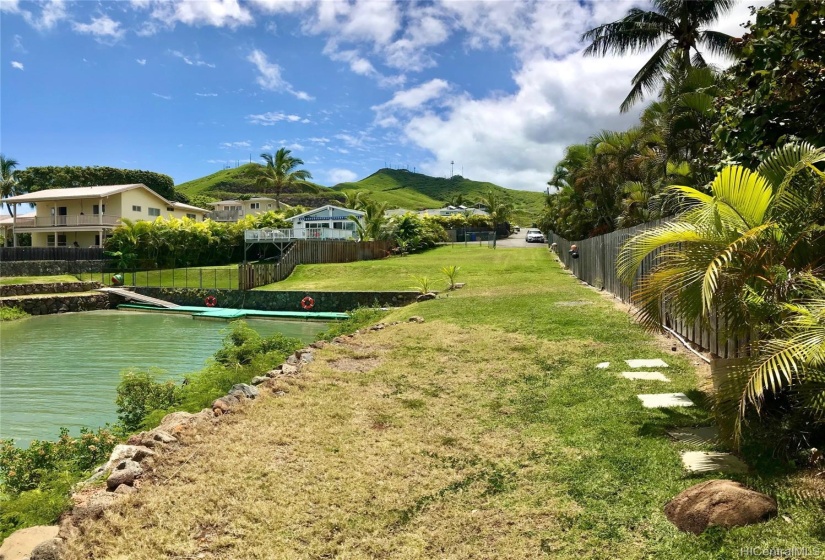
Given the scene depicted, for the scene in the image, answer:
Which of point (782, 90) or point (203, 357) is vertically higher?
point (782, 90)

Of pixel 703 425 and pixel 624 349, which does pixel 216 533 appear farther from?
pixel 624 349

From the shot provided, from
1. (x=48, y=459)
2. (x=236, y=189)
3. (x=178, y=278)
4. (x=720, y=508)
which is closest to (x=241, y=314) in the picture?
(x=178, y=278)

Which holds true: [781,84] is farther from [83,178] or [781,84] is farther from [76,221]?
[83,178]

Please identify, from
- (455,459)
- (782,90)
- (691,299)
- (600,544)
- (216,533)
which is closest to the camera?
(600,544)

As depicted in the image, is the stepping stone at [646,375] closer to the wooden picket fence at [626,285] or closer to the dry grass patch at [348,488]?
the wooden picket fence at [626,285]

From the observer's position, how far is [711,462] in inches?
165

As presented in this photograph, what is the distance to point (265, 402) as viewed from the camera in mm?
6551

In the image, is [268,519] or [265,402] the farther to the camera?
[265,402]

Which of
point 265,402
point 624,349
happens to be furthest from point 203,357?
point 624,349

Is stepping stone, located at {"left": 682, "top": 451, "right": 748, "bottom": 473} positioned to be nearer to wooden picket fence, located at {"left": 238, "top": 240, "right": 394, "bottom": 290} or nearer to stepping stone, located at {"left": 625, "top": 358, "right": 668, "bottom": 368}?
stepping stone, located at {"left": 625, "top": 358, "right": 668, "bottom": 368}

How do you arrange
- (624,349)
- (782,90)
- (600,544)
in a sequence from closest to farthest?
1. (600,544)
2. (782,90)
3. (624,349)

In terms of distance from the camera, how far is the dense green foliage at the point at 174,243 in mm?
38219

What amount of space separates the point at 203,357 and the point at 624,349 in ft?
35.6

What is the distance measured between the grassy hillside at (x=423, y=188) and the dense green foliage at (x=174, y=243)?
8741cm
